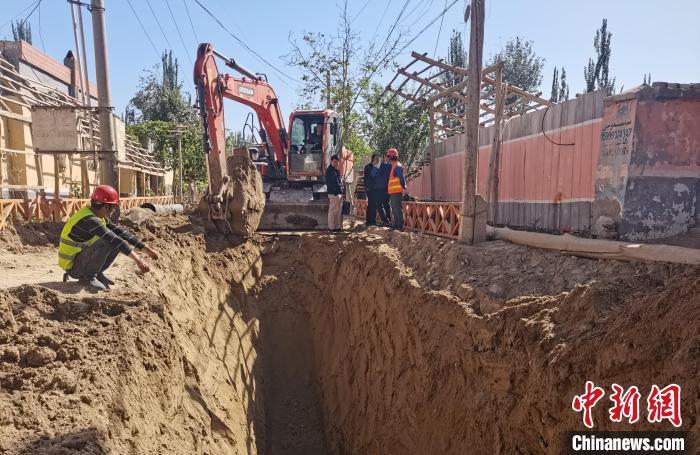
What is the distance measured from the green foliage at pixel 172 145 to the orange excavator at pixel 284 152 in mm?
18903

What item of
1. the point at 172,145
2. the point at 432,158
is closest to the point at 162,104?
the point at 172,145

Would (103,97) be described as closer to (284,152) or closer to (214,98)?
(214,98)

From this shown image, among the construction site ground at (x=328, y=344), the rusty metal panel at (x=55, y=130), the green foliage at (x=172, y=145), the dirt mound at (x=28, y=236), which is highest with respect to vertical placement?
the green foliage at (x=172, y=145)

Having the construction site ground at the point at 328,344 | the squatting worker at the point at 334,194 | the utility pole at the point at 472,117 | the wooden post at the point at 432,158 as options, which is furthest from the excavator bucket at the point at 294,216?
the utility pole at the point at 472,117

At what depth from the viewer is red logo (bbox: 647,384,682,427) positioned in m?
2.79

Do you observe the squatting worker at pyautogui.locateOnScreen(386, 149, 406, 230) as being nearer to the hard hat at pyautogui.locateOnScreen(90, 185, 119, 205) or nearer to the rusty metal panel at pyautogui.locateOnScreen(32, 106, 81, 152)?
the hard hat at pyautogui.locateOnScreen(90, 185, 119, 205)

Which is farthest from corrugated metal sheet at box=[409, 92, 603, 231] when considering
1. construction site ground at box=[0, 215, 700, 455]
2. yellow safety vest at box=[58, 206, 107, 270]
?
yellow safety vest at box=[58, 206, 107, 270]

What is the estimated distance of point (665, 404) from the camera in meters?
2.87

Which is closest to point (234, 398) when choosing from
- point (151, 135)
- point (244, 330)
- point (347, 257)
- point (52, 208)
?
point (244, 330)

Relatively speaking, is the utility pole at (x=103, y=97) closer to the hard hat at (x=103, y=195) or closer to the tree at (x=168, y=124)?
the hard hat at (x=103, y=195)

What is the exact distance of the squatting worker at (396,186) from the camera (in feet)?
32.6

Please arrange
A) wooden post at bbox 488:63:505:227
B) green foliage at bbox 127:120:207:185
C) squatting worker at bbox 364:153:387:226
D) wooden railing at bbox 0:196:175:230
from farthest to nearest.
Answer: green foliage at bbox 127:120:207:185 < squatting worker at bbox 364:153:387:226 < wooden railing at bbox 0:196:175:230 < wooden post at bbox 488:63:505:227

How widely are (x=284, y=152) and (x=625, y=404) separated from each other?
11094 millimetres

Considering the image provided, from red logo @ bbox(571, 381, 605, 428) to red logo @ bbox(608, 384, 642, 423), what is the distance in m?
0.10
